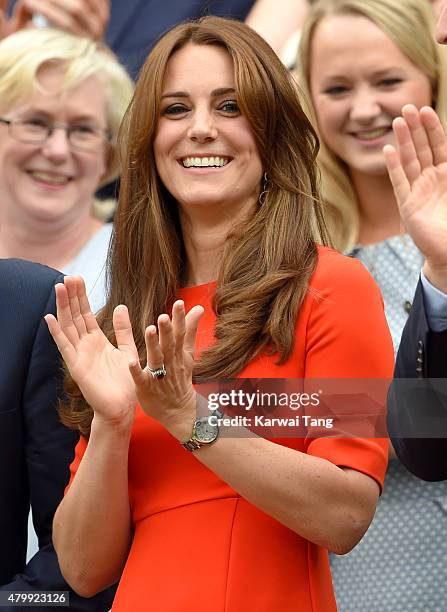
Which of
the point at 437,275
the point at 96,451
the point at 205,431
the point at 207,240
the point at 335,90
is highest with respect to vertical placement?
the point at 335,90

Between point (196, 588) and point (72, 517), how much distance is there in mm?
347

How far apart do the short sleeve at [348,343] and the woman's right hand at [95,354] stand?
38 centimetres

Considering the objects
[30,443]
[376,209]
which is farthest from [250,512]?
[376,209]

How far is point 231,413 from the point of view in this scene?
2604 mm

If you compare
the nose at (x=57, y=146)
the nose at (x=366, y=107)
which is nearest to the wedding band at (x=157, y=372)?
the nose at (x=366, y=107)

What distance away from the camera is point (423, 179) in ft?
8.04

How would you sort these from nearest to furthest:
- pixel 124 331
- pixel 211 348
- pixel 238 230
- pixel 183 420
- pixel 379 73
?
pixel 183 420 → pixel 124 331 → pixel 211 348 → pixel 238 230 → pixel 379 73

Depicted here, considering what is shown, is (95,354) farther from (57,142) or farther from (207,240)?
(57,142)

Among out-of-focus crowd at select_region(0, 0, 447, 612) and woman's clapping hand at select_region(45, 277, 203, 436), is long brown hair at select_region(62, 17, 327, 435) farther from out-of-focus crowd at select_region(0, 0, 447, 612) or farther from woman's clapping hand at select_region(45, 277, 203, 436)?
woman's clapping hand at select_region(45, 277, 203, 436)

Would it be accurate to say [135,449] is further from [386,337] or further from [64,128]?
[64,128]

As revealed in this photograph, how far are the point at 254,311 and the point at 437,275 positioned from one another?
0.50 meters

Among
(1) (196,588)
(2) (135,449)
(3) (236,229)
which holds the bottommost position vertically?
(1) (196,588)

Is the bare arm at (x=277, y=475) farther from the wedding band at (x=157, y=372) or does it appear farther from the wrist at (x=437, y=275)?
the wrist at (x=437, y=275)

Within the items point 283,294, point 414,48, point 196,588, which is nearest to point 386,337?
point 283,294
